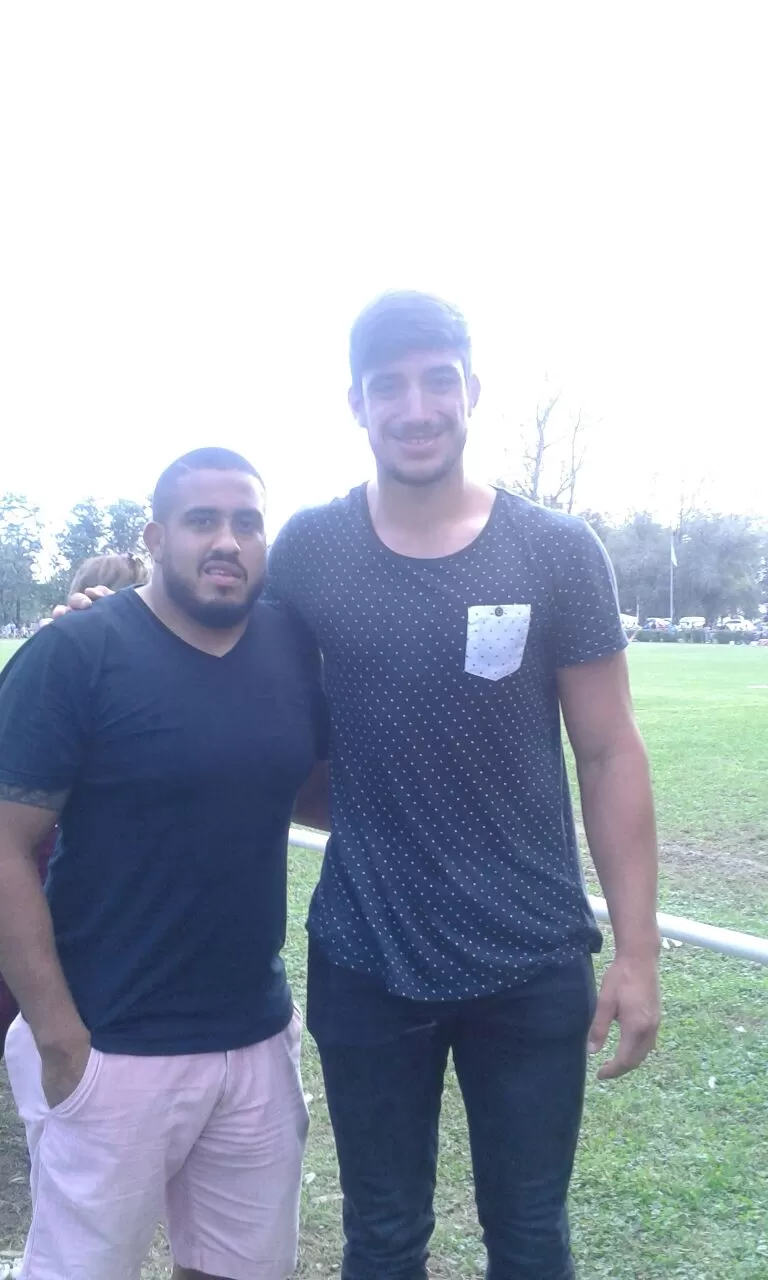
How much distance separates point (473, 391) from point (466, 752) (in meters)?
0.73

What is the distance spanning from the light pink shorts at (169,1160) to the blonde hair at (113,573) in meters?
1.42

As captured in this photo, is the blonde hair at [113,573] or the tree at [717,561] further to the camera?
the tree at [717,561]

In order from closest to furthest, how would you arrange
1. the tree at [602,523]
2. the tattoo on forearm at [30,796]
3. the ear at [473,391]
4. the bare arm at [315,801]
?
the tattoo on forearm at [30,796]
the ear at [473,391]
the bare arm at [315,801]
the tree at [602,523]

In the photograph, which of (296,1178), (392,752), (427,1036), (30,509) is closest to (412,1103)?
(427,1036)

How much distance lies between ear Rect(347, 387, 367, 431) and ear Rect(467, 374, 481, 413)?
8.3 inches

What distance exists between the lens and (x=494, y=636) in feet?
6.40

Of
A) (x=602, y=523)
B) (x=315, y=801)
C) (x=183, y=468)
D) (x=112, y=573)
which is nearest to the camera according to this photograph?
(x=183, y=468)

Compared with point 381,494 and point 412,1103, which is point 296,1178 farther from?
point 381,494

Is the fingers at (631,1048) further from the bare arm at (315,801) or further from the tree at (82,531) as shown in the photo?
the tree at (82,531)

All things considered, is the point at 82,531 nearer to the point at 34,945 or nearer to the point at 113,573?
the point at 113,573

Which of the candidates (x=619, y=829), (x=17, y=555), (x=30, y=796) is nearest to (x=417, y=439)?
(x=619, y=829)

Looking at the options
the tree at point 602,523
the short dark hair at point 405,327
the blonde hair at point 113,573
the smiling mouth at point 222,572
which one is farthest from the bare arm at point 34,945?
the tree at point 602,523

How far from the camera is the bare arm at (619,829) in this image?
77.4 inches

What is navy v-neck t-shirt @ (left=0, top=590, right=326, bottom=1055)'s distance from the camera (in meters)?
1.95
